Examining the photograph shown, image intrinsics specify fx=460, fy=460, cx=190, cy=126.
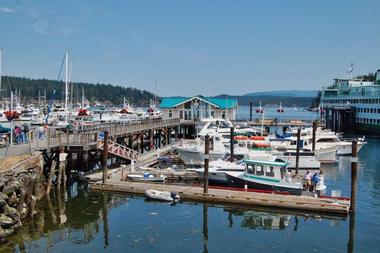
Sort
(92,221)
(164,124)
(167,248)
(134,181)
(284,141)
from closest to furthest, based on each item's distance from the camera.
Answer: (167,248)
(92,221)
(134,181)
(284,141)
(164,124)

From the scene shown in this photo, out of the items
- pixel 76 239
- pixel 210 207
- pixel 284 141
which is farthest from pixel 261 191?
pixel 284 141

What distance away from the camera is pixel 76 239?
24.6 meters

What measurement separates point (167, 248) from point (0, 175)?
1073 centimetres

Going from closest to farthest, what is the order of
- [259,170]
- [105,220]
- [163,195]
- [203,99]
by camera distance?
1. [105,220]
2. [163,195]
3. [259,170]
4. [203,99]

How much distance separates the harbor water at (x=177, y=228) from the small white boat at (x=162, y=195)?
18.0 inches

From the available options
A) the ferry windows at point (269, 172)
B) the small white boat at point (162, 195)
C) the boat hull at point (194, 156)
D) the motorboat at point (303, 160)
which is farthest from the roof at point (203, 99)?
the small white boat at point (162, 195)

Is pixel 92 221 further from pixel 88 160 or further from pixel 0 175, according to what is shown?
pixel 88 160

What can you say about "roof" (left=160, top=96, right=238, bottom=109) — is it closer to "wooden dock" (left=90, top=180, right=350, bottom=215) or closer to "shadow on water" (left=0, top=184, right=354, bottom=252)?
"wooden dock" (left=90, top=180, right=350, bottom=215)

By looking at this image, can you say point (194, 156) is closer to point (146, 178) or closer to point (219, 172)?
point (219, 172)

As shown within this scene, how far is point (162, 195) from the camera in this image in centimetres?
3216

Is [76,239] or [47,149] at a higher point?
[47,149]

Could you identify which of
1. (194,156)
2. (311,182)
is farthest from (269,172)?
(194,156)

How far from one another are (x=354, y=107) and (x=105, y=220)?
302ft

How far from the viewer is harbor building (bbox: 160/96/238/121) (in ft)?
268
